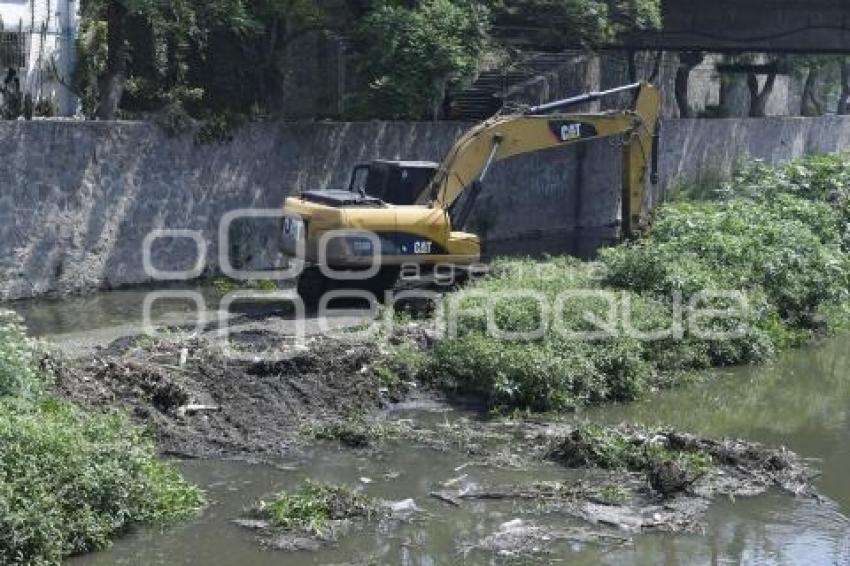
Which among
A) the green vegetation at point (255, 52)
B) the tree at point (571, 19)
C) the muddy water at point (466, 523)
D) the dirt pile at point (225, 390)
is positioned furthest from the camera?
the tree at point (571, 19)

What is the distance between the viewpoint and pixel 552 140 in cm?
2250

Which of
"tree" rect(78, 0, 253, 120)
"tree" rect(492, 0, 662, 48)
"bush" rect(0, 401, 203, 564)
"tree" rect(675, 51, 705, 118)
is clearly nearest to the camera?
"bush" rect(0, 401, 203, 564)

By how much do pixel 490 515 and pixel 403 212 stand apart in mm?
7832

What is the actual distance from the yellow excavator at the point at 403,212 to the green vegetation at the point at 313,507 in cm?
711

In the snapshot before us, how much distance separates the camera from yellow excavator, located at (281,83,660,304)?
1944 centimetres

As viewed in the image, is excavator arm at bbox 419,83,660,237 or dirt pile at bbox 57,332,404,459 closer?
dirt pile at bbox 57,332,404,459

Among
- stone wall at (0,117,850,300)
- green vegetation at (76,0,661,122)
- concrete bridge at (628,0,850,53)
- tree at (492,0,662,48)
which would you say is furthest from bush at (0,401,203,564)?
concrete bridge at (628,0,850,53)

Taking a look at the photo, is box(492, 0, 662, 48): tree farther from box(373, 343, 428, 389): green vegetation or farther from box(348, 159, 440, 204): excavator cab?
box(373, 343, 428, 389): green vegetation

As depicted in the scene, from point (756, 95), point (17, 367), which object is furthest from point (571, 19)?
point (756, 95)

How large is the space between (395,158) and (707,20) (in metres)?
10.9

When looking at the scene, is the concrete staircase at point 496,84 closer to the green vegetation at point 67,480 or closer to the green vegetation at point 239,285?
the green vegetation at point 239,285

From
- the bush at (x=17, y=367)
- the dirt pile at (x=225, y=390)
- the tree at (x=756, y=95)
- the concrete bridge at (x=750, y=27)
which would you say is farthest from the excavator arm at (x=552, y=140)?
the tree at (x=756, y=95)

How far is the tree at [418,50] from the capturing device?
976 inches

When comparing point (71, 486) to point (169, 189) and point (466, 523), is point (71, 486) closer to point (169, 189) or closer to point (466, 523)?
point (466, 523)
